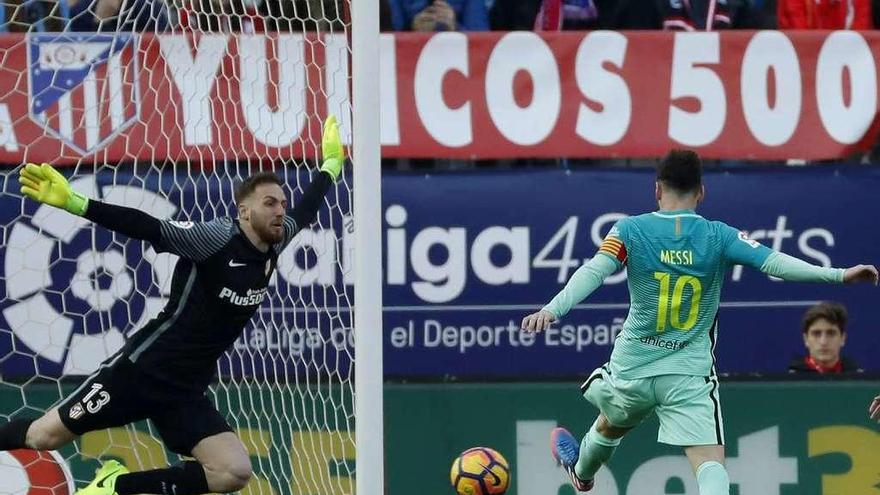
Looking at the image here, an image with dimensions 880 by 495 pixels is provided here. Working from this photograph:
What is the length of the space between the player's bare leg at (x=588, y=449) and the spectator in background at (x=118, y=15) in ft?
9.51

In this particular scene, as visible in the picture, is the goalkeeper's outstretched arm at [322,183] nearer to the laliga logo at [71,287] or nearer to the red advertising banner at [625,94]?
the red advertising banner at [625,94]

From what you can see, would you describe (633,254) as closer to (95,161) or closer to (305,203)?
(305,203)

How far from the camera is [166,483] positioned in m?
7.75

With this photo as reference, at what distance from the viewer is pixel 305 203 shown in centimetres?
794

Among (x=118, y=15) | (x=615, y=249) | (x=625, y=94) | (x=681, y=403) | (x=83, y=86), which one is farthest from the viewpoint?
(x=625, y=94)

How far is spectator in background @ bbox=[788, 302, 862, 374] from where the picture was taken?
30.2 ft

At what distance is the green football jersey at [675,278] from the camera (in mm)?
7176

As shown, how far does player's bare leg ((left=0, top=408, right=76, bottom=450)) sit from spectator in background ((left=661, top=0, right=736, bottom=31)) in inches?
162

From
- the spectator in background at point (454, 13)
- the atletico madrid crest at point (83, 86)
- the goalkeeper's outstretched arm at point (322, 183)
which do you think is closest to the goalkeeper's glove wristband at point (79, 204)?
the goalkeeper's outstretched arm at point (322, 183)

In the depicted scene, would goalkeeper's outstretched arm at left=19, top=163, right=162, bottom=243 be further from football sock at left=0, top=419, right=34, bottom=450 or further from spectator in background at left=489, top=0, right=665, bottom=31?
spectator in background at left=489, top=0, right=665, bottom=31

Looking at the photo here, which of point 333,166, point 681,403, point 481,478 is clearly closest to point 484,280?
point 481,478

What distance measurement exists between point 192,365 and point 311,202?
3.03 ft

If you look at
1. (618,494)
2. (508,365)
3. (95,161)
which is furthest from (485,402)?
(95,161)

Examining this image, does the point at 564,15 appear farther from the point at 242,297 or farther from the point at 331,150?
the point at 242,297
